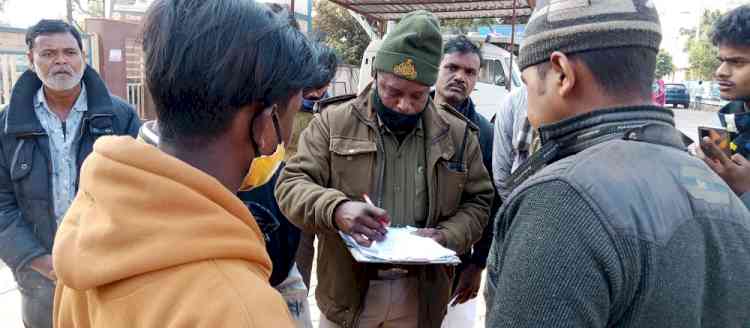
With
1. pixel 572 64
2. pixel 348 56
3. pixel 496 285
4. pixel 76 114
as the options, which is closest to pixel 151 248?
pixel 496 285

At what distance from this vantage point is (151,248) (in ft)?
2.66

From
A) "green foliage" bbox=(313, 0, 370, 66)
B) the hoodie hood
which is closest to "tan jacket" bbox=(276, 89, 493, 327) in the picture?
the hoodie hood

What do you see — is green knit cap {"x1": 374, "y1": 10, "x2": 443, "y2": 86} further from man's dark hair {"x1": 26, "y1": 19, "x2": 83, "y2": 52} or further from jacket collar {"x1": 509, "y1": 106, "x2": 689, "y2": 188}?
man's dark hair {"x1": 26, "y1": 19, "x2": 83, "y2": 52}

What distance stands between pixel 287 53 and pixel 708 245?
88cm

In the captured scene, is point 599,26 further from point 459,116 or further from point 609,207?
point 459,116

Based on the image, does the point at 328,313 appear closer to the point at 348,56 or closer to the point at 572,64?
the point at 572,64

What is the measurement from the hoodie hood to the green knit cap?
1.61 meters

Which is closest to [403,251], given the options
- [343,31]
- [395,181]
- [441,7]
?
[395,181]

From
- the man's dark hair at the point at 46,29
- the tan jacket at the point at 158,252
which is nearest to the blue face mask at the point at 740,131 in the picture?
the tan jacket at the point at 158,252

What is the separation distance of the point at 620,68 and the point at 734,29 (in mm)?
1741

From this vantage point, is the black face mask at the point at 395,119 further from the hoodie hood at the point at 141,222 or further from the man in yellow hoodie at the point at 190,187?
the hoodie hood at the point at 141,222

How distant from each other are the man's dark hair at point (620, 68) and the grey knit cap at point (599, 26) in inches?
0.5

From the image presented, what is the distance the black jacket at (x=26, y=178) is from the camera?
2537 millimetres

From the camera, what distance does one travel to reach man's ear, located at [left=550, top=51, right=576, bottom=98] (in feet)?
3.58
